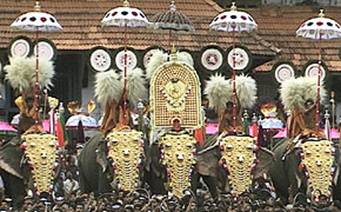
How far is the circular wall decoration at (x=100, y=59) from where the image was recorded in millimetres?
18484

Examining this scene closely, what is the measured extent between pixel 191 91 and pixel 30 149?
2327 millimetres

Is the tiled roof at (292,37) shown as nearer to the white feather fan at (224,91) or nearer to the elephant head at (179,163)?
the white feather fan at (224,91)

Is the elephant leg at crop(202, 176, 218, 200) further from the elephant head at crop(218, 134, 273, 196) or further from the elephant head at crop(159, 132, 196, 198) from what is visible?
the elephant head at crop(159, 132, 196, 198)

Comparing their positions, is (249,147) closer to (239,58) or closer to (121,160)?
(121,160)

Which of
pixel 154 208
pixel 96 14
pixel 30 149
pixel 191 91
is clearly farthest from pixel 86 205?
pixel 96 14

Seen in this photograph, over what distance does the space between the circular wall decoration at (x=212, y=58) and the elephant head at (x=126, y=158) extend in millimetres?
3082

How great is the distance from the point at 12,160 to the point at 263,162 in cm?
Result: 324

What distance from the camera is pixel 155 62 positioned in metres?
17.5

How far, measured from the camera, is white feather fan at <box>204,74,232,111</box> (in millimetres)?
16781

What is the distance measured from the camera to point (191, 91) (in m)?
16.9

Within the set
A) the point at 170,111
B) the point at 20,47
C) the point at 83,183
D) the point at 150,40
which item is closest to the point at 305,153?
the point at 170,111

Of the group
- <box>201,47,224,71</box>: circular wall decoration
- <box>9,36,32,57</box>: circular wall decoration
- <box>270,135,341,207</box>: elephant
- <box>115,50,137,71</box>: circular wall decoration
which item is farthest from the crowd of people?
<box>201,47,224,71</box>: circular wall decoration

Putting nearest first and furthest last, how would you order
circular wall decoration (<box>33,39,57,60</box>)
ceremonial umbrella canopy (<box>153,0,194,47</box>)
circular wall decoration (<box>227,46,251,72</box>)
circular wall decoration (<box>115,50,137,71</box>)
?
circular wall decoration (<box>115,50,137,71</box>) → circular wall decoration (<box>33,39,57,60</box>) → circular wall decoration (<box>227,46,251,72</box>) → ceremonial umbrella canopy (<box>153,0,194,47</box>)

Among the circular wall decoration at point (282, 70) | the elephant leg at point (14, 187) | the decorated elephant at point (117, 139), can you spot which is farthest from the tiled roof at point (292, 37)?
the elephant leg at point (14, 187)
